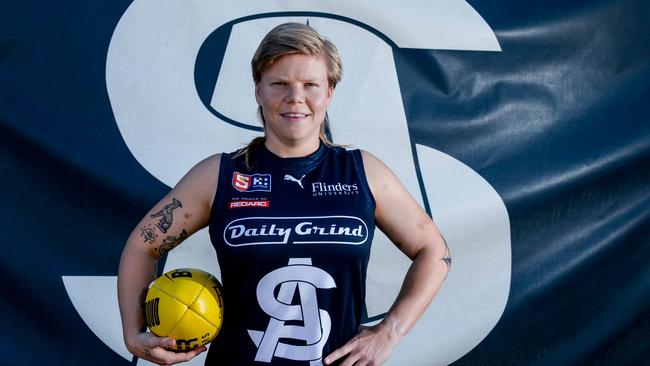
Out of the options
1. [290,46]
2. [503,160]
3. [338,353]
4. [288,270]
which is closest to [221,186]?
[288,270]

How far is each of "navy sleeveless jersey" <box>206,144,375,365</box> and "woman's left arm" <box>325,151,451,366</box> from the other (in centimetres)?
9

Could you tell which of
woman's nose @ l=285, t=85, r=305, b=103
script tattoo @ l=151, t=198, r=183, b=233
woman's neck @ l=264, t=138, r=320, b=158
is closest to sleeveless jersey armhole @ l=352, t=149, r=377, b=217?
woman's neck @ l=264, t=138, r=320, b=158

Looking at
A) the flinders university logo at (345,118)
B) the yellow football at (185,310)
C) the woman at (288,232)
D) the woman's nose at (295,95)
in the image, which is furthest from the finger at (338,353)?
the flinders university logo at (345,118)

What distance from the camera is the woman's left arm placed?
2.04 m

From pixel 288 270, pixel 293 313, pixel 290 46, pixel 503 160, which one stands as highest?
pixel 290 46

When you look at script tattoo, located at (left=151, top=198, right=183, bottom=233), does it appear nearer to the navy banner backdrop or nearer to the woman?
the woman

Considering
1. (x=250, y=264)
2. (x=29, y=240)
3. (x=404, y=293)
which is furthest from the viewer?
(x=29, y=240)

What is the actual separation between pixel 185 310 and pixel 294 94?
1.96ft

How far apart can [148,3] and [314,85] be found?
1369mm

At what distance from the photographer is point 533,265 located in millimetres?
3178

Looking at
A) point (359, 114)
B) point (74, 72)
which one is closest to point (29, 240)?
point (74, 72)

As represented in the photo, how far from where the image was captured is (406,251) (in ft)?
7.27

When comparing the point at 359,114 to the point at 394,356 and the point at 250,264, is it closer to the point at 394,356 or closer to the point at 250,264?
the point at 394,356

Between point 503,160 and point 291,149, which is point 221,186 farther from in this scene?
point 503,160
